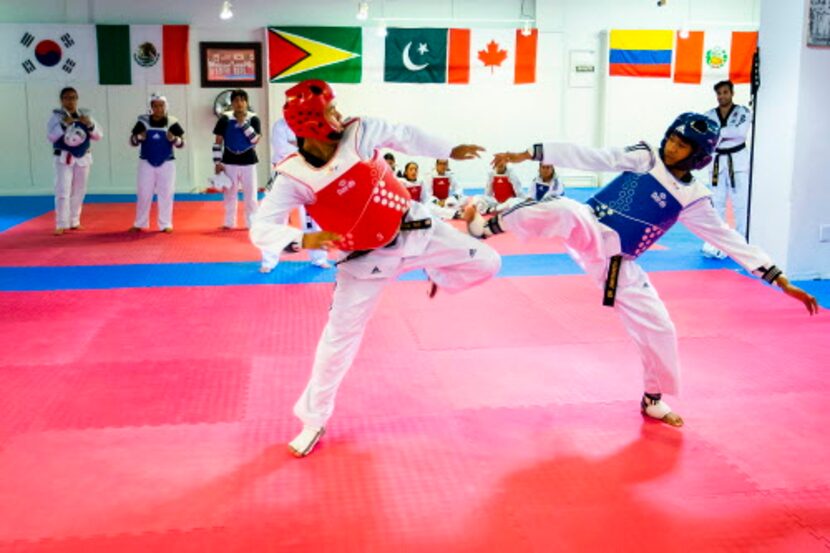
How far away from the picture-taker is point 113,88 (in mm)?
13992

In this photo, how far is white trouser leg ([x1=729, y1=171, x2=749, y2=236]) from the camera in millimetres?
8102

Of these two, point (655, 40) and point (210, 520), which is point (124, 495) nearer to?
point (210, 520)

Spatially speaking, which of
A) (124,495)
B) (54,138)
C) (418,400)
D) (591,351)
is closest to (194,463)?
(124,495)

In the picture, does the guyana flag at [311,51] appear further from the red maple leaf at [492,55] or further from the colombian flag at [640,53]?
the colombian flag at [640,53]

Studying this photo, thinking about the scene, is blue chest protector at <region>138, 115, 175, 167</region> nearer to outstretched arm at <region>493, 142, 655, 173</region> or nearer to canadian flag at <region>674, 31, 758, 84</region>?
outstretched arm at <region>493, 142, 655, 173</region>

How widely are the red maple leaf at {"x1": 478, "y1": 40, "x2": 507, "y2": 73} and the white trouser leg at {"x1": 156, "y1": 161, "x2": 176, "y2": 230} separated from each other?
21.9 ft

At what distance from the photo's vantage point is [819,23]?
7.06 meters

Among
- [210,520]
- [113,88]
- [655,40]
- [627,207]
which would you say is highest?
[655,40]

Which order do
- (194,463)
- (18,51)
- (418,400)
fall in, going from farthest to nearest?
(18,51)
(418,400)
(194,463)

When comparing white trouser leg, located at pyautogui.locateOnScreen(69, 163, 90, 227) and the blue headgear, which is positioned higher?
the blue headgear

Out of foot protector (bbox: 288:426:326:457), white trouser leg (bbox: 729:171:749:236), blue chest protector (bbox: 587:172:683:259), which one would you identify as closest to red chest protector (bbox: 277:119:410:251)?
foot protector (bbox: 288:426:326:457)

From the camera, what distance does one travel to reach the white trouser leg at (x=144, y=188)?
9.98 meters

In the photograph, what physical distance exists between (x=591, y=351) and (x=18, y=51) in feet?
41.0

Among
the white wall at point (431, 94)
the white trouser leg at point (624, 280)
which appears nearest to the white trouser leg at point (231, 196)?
the white wall at point (431, 94)
